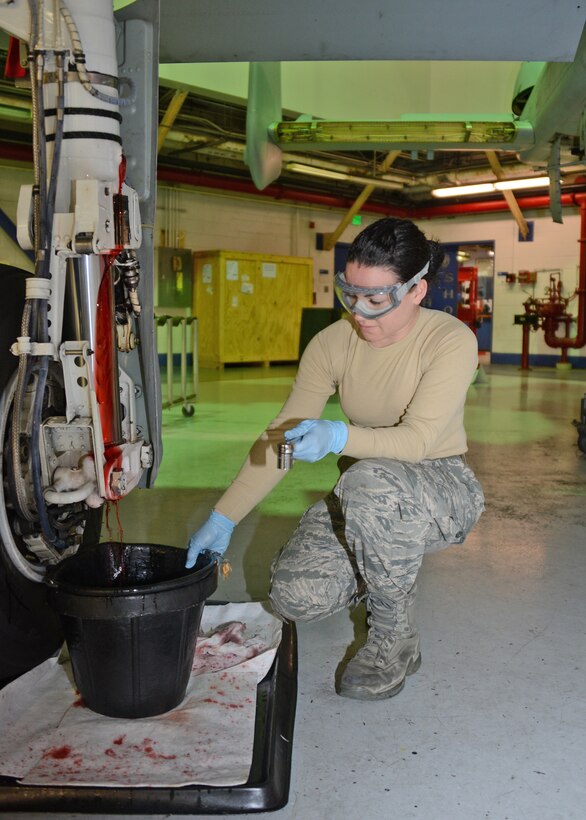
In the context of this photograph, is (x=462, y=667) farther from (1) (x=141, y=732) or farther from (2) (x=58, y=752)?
(2) (x=58, y=752)

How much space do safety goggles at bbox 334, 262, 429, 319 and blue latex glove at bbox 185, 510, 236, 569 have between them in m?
0.53

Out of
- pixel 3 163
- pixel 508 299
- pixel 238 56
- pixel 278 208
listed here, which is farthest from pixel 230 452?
pixel 508 299

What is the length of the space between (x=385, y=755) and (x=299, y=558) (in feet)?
1.74

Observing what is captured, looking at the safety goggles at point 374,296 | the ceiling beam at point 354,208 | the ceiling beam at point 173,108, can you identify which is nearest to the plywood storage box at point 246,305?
the ceiling beam at point 354,208

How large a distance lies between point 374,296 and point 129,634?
81 cm

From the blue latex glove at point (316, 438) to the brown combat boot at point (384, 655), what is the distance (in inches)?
14.9

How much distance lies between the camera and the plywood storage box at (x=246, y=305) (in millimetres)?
9828

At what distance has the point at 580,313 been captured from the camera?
9930 mm

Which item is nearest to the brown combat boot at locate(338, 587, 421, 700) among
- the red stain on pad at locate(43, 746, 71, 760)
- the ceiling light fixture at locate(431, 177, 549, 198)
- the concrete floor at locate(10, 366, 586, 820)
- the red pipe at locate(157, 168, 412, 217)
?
the concrete floor at locate(10, 366, 586, 820)

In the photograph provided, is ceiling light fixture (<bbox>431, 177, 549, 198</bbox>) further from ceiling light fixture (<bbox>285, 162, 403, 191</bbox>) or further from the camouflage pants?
the camouflage pants

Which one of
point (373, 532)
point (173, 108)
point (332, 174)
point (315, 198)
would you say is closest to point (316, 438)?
point (373, 532)

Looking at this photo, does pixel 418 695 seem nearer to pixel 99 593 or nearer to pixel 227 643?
pixel 227 643

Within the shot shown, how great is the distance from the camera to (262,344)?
34.0ft

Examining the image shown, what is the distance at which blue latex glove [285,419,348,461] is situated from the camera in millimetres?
1360
